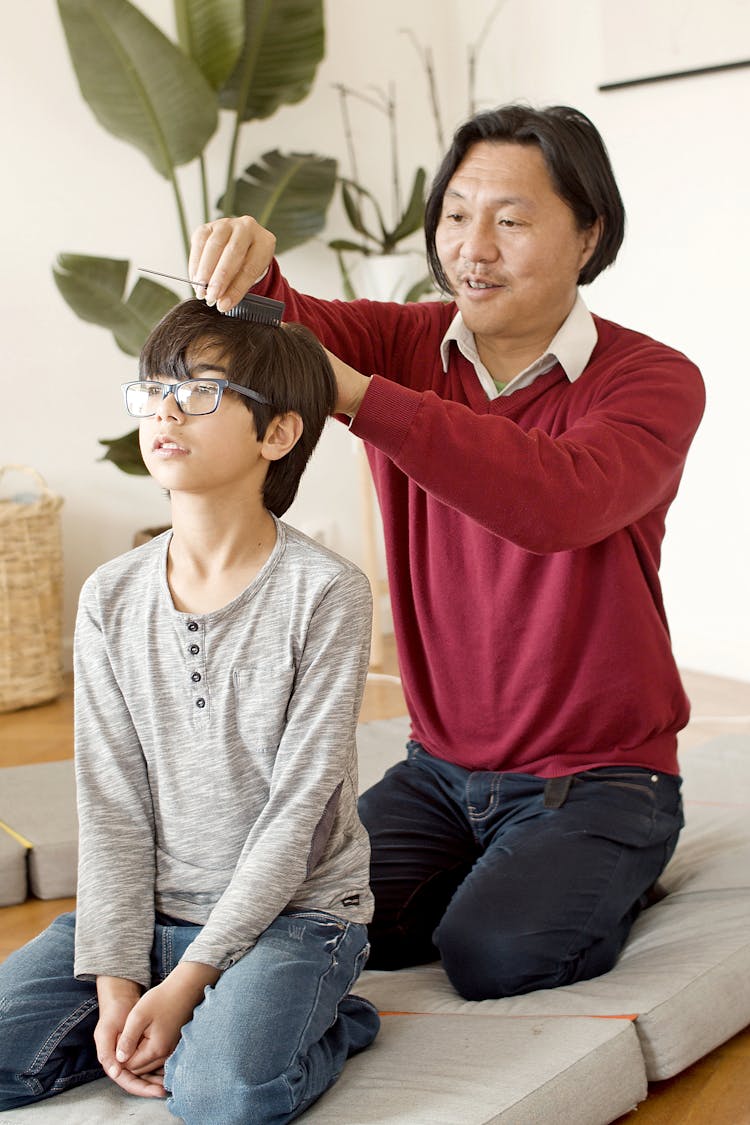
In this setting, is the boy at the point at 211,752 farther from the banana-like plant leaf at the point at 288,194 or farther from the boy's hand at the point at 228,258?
the banana-like plant leaf at the point at 288,194

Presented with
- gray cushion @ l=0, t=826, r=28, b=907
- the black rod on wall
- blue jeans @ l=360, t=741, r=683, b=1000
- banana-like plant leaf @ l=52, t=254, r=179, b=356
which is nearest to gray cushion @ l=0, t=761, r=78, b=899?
gray cushion @ l=0, t=826, r=28, b=907

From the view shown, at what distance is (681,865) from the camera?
6.54ft

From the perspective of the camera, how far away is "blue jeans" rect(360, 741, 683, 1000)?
1602mm

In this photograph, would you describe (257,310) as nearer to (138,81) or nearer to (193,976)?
(193,976)

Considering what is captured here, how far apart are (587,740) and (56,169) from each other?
8.12 ft

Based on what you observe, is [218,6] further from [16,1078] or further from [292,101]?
[16,1078]

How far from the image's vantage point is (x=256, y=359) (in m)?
1.43

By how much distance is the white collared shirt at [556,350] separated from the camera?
5.77 ft

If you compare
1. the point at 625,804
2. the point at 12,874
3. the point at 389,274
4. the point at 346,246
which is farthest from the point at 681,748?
the point at 346,246

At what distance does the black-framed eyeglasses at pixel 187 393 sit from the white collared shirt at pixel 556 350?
0.49 metres

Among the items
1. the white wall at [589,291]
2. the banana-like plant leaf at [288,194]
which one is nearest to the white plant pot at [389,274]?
the banana-like plant leaf at [288,194]

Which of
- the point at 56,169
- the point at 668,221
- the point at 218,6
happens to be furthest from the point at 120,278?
the point at 668,221

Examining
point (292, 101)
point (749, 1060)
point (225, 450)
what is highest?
point (292, 101)

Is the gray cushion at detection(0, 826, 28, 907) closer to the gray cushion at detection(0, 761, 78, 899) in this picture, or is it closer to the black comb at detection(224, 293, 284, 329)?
the gray cushion at detection(0, 761, 78, 899)
